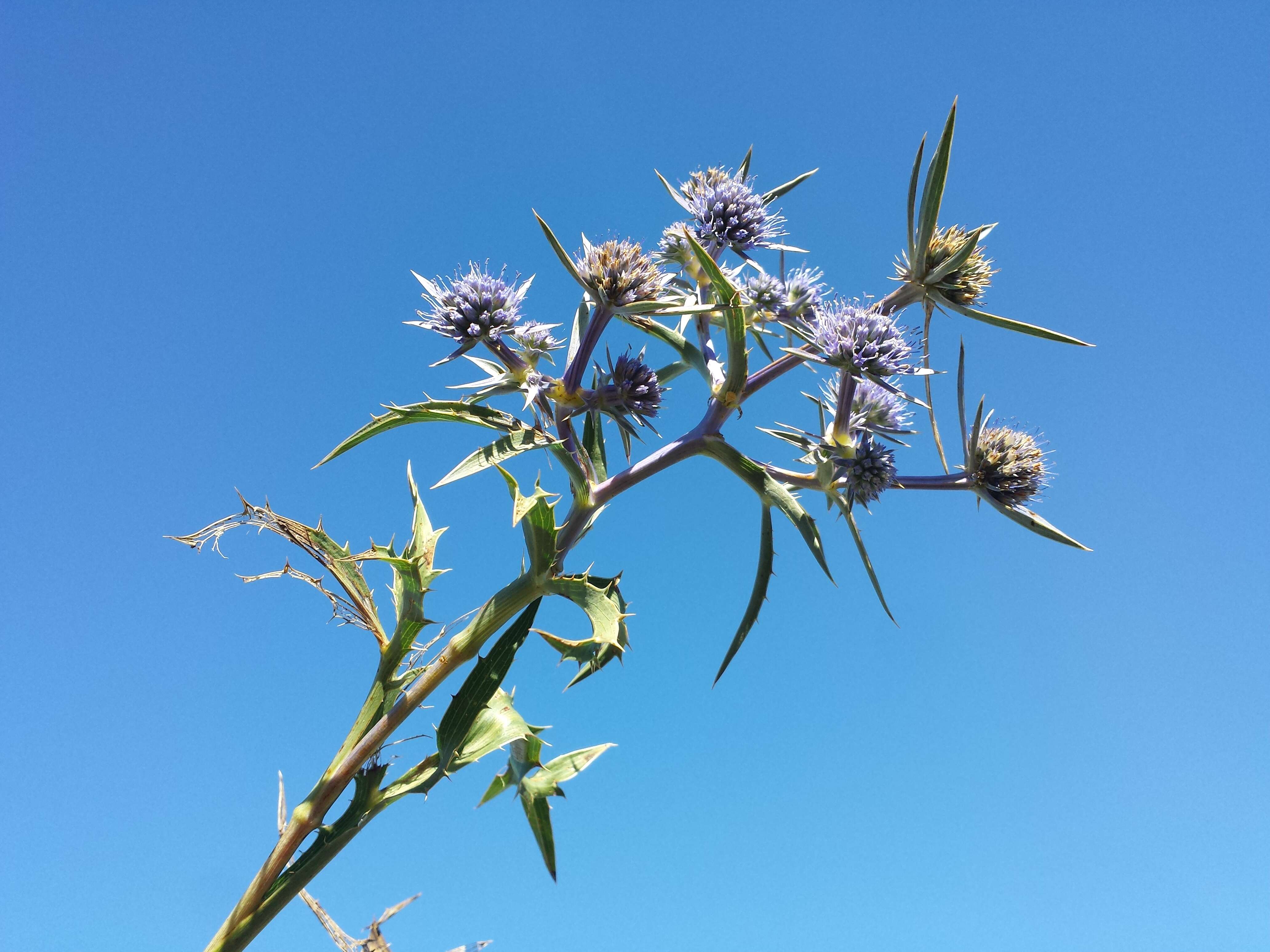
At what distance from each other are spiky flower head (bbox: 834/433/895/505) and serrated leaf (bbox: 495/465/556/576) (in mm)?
847

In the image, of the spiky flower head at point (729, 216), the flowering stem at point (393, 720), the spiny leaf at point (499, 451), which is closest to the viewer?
the spiny leaf at point (499, 451)

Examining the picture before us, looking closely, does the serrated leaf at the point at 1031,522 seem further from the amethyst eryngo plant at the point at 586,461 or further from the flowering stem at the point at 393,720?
the flowering stem at the point at 393,720

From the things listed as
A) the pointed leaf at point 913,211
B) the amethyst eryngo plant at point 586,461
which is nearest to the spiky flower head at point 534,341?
the amethyst eryngo plant at point 586,461

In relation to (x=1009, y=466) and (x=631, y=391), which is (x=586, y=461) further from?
(x=1009, y=466)

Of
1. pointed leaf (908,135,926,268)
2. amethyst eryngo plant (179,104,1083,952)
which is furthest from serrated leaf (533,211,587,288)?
pointed leaf (908,135,926,268)

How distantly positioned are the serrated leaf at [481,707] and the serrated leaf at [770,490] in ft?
2.21

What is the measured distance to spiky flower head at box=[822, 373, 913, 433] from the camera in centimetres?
244

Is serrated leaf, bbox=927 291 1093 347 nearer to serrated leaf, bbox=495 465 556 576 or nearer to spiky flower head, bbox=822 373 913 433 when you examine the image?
spiky flower head, bbox=822 373 913 433

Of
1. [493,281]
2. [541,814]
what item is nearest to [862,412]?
[493,281]

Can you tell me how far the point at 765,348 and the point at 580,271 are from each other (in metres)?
0.74

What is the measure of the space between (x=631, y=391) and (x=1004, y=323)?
3.50 feet

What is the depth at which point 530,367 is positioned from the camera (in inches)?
91.7

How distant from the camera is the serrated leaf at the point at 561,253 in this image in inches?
85.5

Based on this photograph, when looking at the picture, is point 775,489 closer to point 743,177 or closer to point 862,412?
point 862,412
